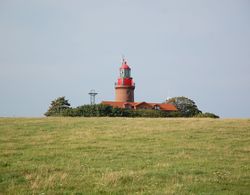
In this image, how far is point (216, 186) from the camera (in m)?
12.2

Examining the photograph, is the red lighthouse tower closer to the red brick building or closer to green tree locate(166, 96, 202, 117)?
the red brick building

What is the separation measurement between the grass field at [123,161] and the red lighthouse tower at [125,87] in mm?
61610

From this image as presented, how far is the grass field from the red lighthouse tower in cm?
6161

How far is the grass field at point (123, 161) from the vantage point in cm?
1168

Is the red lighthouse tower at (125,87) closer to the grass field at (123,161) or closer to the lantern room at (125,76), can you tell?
the lantern room at (125,76)

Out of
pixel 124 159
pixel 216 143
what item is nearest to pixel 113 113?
pixel 216 143

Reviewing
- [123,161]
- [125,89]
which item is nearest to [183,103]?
[125,89]

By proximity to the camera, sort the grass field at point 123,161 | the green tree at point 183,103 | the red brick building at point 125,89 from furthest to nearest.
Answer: the green tree at point 183,103 → the red brick building at point 125,89 → the grass field at point 123,161

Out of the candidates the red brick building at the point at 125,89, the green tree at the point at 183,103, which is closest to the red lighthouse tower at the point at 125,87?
the red brick building at the point at 125,89

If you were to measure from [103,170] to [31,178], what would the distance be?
2772mm

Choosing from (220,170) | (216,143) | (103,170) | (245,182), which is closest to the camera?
(245,182)

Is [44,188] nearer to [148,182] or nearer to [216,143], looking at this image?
[148,182]

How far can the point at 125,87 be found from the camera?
90.6 m

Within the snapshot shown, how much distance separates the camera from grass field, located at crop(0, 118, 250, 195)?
11680 millimetres
